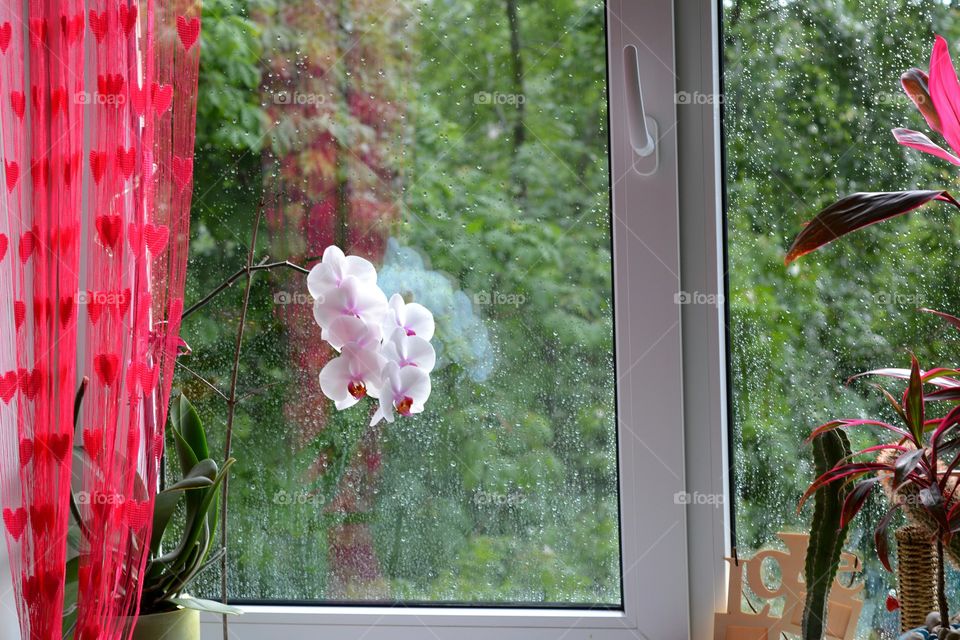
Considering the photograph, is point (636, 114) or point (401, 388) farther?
point (636, 114)

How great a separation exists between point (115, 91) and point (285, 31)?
1.10 feet

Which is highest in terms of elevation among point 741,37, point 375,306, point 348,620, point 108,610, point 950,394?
point 741,37

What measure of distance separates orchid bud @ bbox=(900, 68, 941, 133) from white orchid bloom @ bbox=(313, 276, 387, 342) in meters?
0.63

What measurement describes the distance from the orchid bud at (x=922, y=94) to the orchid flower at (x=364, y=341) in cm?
61

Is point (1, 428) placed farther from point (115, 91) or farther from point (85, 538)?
point (115, 91)

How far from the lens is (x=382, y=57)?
1.29 metres

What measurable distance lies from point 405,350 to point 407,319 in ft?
0.14

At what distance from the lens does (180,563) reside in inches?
42.4

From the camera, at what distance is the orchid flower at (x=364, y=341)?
1.00 metres

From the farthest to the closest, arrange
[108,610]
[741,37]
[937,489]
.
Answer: [741,37] < [108,610] < [937,489]

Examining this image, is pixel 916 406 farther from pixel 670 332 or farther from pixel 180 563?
pixel 180 563

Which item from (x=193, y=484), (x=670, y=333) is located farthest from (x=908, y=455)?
(x=193, y=484)

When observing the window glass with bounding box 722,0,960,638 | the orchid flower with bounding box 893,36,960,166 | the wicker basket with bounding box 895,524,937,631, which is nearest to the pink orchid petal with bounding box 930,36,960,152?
the orchid flower with bounding box 893,36,960,166

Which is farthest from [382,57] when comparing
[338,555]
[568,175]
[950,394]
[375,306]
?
[950,394]
